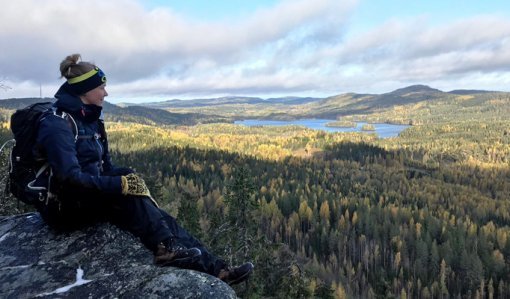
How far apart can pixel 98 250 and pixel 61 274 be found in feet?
2.91

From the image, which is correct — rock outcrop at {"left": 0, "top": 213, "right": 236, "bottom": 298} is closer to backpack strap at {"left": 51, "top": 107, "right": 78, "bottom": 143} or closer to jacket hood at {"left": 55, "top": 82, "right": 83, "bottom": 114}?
backpack strap at {"left": 51, "top": 107, "right": 78, "bottom": 143}

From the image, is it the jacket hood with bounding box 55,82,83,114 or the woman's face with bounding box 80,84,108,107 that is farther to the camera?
the woman's face with bounding box 80,84,108,107

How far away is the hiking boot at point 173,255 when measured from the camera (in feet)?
28.2

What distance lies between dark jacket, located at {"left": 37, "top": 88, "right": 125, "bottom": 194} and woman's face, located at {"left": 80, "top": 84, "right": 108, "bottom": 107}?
12 centimetres

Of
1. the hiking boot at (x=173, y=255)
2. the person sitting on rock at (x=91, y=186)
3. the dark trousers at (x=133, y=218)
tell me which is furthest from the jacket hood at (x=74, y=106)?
the hiking boot at (x=173, y=255)

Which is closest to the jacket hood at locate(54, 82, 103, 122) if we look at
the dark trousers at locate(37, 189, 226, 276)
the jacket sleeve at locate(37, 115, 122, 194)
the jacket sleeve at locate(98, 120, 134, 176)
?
the jacket sleeve at locate(37, 115, 122, 194)

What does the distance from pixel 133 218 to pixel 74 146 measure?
2.04 meters

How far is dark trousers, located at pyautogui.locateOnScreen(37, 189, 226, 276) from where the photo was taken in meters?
8.79

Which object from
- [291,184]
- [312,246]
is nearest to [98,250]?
[312,246]

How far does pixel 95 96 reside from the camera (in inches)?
362

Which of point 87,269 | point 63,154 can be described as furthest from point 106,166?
point 87,269

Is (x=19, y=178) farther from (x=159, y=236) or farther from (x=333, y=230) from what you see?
(x=333, y=230)

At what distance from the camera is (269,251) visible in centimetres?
3111

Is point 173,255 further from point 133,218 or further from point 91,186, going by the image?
point 91,186
